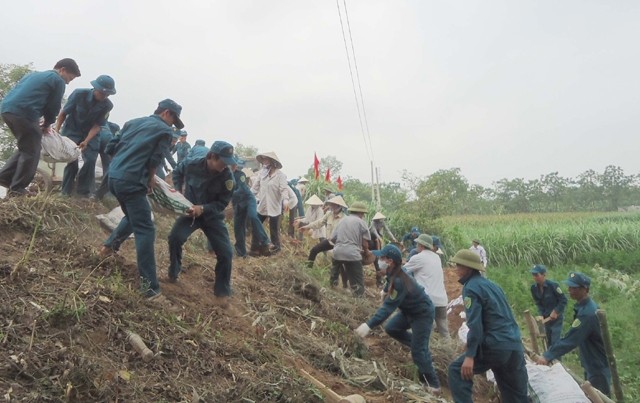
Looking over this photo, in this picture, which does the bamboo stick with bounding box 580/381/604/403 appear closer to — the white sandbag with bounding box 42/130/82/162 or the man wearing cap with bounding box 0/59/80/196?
the white sandbag with bounding box 42/130/82/162

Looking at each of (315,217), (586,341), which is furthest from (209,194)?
(315,217)

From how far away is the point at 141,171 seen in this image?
15.6 ft

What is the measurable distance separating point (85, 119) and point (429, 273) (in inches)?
182

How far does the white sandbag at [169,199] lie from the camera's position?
16.7 feet

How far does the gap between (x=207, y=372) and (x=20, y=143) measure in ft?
10.5

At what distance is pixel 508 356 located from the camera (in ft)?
16.7

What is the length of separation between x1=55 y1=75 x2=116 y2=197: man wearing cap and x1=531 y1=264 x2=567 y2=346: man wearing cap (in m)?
6.46

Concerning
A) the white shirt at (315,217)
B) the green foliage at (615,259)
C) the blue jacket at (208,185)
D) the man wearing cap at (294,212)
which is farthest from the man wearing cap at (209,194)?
the green foliage at (615,259)

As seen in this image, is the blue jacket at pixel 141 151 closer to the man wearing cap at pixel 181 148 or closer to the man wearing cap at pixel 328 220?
the man wearing cap at pixel 328 220

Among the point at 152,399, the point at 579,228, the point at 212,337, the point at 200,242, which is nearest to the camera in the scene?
the point at 152,399

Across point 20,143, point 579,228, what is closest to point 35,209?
point 20,143

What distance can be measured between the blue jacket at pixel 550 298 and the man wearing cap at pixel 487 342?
380 cm

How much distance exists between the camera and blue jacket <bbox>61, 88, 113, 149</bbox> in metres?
6.69

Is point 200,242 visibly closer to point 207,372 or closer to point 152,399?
point 207,372
